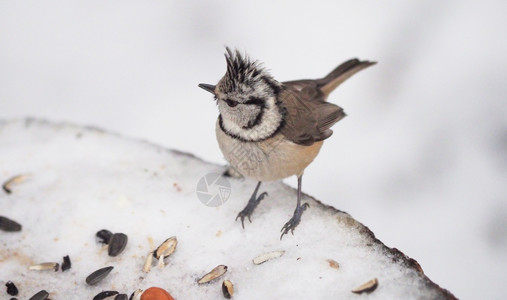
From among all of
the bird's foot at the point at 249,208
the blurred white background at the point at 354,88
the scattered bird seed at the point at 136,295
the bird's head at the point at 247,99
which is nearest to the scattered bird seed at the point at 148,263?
the scattered bird seed at the point at 136,295

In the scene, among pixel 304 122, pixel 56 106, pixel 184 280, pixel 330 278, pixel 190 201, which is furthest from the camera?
pixel 56 106

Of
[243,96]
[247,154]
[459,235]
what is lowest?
[459,235]

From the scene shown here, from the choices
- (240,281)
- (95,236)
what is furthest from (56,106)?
(240,281)

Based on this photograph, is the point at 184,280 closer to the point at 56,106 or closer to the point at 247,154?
the point at 247,154

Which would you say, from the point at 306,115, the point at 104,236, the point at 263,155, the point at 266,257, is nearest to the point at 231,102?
the point at 263,155

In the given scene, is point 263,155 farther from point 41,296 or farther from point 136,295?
point 41,296

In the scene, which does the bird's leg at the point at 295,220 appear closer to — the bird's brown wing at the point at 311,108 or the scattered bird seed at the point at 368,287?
the bird's brown wing at the point at 311,108
